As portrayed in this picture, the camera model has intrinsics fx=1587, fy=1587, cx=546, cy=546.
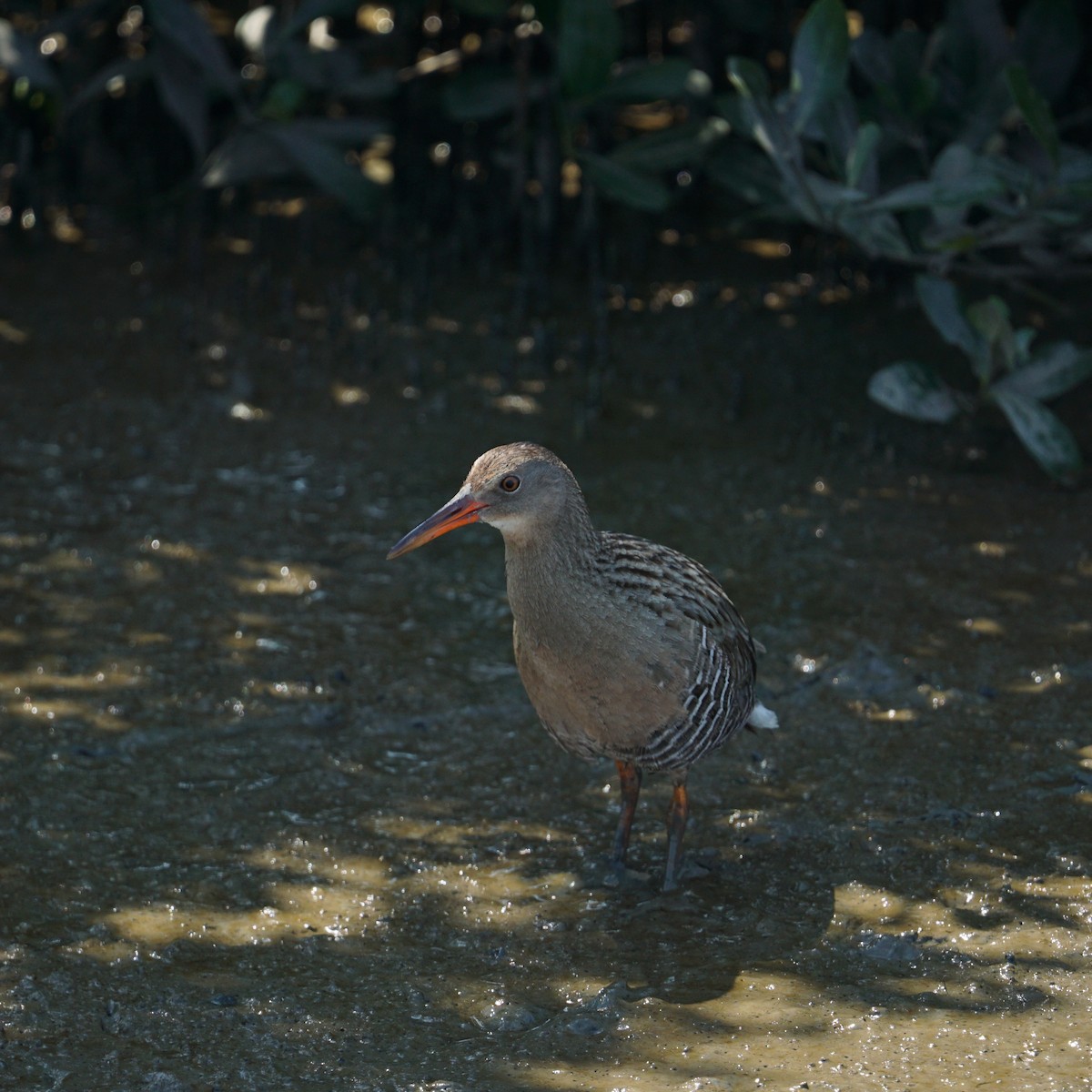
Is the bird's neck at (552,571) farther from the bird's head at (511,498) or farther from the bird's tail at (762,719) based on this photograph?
the bird's tail at (762,719)

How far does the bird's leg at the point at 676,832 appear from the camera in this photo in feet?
14.8

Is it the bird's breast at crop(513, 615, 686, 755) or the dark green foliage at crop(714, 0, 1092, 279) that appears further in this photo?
the dark green foliage at crop(714, 0, 1092, 279)

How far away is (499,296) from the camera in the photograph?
7973 millimetres

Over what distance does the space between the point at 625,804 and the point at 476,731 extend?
80 cm

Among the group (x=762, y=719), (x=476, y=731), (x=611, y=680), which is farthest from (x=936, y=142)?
(x=611, y=680)

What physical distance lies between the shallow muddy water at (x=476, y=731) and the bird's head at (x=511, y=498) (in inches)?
38.5

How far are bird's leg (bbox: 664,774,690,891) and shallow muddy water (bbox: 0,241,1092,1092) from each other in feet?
0.21

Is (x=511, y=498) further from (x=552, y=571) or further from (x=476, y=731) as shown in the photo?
(x=476, y=731)

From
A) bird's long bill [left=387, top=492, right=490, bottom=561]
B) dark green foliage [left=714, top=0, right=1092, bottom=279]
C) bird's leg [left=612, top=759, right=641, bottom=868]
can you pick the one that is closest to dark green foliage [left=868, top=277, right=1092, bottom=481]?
dark green foliage [left=714, top=0, right=1092, bottom=279]

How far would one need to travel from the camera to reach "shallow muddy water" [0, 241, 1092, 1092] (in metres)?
3.89

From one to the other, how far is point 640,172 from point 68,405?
2786 mm

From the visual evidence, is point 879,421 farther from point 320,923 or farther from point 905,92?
point 320,923

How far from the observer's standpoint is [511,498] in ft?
14.1

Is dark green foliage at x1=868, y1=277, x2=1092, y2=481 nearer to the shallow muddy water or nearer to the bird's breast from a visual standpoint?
the shallow muddy water
